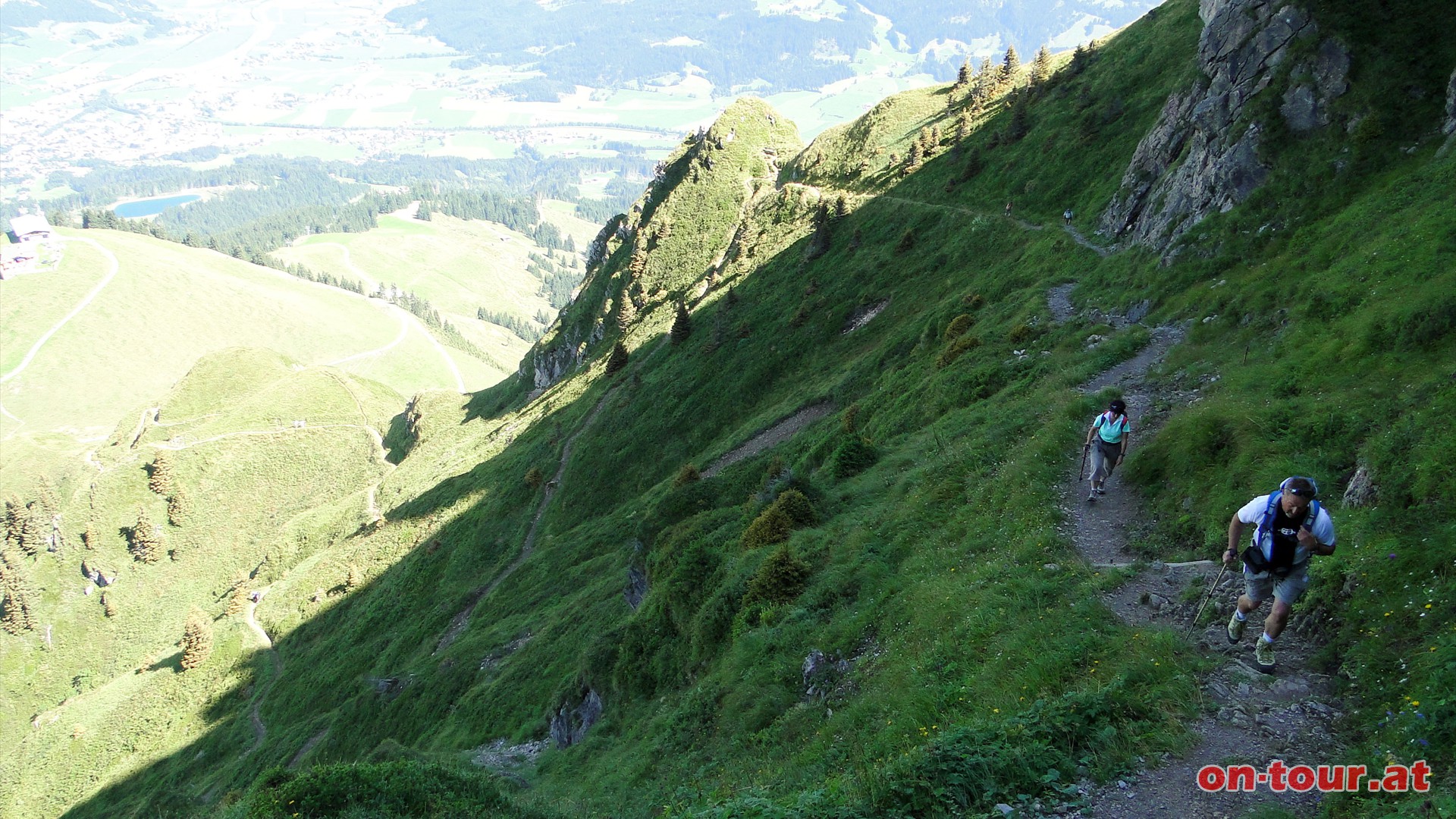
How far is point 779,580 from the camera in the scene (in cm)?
2164

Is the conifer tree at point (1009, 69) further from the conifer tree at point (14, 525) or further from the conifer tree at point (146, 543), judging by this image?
the conifer tree at point (14, 525)

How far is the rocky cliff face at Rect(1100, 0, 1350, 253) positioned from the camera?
1192 inches

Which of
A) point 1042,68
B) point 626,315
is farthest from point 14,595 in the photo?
point 1042,68

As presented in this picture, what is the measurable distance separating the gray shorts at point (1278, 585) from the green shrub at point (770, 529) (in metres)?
15.4

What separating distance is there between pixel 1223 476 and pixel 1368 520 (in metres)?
4.05

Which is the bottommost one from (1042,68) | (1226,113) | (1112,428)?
(1112,428)

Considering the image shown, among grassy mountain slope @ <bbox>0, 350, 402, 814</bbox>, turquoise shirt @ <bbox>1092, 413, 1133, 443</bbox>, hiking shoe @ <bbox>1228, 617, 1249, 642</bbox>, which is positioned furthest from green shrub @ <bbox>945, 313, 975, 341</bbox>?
grassy mountain slope @ <bbox>0, 350, 402, 814</bbox>

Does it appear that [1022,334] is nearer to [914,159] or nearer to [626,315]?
[914,159]

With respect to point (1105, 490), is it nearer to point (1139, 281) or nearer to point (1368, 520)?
point (1368, 520)

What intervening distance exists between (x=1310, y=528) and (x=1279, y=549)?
50 cm

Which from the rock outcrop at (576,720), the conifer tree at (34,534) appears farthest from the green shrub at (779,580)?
the conifer tree at (34,534)

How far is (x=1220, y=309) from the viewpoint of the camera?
2591 cm

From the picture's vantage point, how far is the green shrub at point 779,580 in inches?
841

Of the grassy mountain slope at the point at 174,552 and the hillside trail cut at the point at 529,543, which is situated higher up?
the hillside trail cut at the point at 529,543
